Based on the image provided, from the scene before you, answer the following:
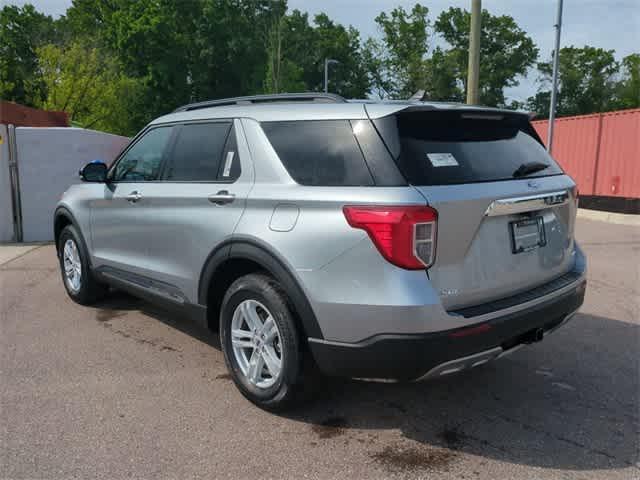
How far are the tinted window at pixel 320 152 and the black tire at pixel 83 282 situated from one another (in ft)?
9.32

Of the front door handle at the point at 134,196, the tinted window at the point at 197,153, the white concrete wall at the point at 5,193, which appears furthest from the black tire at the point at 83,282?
the white concrete wall at the point at 5,193

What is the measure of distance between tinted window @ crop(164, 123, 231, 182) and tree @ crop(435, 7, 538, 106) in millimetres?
52925

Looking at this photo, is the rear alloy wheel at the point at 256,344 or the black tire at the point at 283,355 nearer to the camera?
the black tire at the point at 283,355

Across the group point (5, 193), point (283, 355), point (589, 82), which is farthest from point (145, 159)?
point (589, 82)

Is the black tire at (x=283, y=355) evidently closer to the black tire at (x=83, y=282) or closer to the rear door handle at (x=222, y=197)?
the rear door handle at (x=222, y=197)

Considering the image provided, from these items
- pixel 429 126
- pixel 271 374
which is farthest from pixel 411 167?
pixel 271 374

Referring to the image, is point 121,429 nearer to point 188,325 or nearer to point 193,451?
point 193,451

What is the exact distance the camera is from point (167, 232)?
3.96 m

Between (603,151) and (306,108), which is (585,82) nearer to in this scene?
(603,151)

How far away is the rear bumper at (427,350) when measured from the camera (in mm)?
2611

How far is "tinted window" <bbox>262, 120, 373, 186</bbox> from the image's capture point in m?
2.86

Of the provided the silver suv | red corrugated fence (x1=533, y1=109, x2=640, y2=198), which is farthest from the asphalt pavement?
red corrugated fence (x1=533, y1=109, x2=640, y2=198)

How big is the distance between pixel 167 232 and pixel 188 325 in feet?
4.24

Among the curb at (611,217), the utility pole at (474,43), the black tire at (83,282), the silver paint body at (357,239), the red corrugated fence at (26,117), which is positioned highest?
the utility pole at (474,43)
